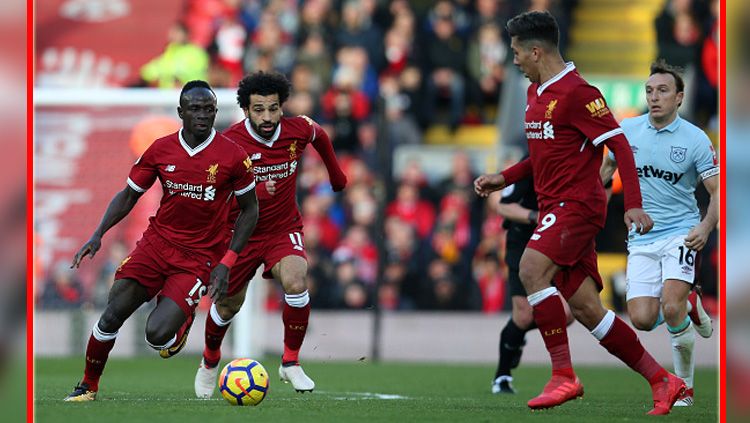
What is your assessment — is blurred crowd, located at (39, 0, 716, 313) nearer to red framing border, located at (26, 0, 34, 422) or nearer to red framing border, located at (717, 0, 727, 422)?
red framing border, located at (717, 0, 727, 422)

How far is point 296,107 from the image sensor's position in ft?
62.4

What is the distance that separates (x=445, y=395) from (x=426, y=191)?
892cm

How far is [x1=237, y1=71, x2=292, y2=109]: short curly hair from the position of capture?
840cm

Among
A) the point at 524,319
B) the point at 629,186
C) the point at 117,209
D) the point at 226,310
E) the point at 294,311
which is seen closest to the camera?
the point at 629,186

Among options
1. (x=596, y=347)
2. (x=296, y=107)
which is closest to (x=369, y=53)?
(x=296, y=107)

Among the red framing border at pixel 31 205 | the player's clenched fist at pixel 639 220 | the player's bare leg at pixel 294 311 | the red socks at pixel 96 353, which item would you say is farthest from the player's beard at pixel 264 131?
the red framing border at pixel 31 205

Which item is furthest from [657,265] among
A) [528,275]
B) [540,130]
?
[540,130]

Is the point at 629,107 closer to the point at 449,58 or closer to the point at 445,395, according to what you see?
the point at 449,58

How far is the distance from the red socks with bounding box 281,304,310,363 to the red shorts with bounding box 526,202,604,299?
7.22 feet

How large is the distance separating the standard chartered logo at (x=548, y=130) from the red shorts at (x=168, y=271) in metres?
2.36

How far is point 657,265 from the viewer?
8.12 meters

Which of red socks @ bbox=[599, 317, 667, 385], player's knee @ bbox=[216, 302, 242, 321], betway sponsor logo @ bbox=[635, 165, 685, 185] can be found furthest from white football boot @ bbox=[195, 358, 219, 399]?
betway sponsor logo @ bbox=[635, 165, 685, 185]

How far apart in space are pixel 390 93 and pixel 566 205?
530 inches

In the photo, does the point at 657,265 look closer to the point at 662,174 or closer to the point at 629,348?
the point at 662,174
